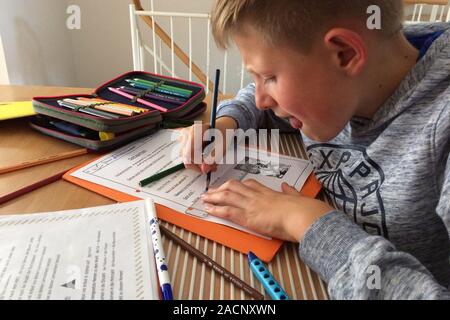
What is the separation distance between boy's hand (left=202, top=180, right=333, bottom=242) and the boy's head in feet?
0.40

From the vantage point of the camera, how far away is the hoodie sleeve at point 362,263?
1.17 ft

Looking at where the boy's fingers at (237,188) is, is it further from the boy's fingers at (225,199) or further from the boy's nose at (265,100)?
the boy's nose at (265,100)

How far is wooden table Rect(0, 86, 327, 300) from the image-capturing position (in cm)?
38

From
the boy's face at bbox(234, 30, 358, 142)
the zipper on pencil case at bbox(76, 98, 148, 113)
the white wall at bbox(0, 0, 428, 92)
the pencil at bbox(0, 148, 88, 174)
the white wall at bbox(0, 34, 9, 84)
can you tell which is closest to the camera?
the boy's face at bbox(234, 30, 358, 142)

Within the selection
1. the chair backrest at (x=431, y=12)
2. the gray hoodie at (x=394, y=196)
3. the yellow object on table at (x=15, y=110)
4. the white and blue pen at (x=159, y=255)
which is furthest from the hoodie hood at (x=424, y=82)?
the chair backrest at (x=431, y=12)

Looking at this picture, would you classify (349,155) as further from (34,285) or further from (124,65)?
(124,65)

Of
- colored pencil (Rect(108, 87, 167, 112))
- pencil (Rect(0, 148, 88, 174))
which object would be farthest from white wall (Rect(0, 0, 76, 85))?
pencil (Rect(0, 148, 88, 174))

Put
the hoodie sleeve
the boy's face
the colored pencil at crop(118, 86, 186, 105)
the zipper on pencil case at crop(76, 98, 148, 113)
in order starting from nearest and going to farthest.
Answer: the hoodie sleeve → the boy's face → the zipper on pencil case at crop(76, 98, 148, 113) → the colored pencil at crop(118, 86, 186, 105)

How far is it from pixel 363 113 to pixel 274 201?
0.72 feet

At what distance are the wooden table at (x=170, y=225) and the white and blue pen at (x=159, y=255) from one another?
10mm

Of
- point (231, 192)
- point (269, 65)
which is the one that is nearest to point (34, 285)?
point (231, 192)

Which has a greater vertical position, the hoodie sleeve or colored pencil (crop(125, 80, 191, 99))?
colored pencil (crop(125, 80, 191, 99))

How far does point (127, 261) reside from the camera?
40 cm

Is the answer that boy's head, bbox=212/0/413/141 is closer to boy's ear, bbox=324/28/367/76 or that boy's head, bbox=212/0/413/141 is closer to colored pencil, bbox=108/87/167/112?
boy's ear, bbox=324/28/367/76
